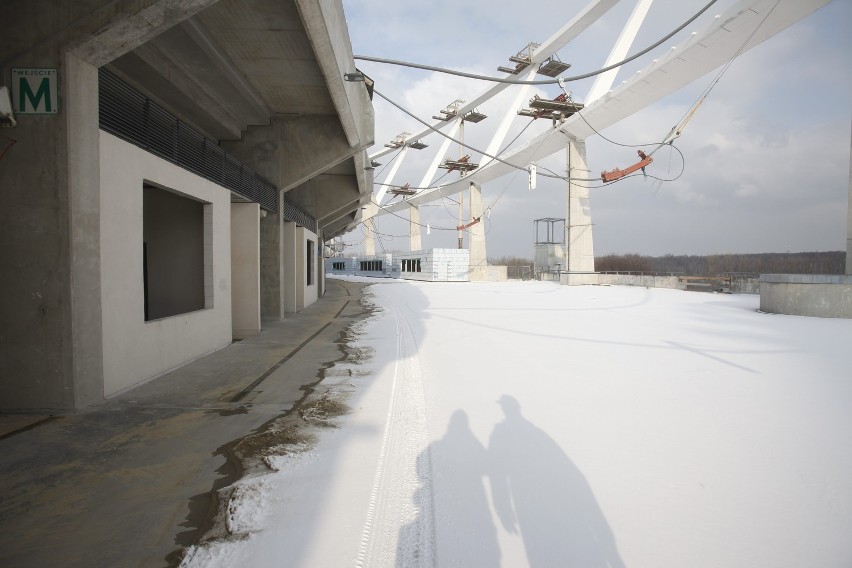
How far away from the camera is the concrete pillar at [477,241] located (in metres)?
44.3

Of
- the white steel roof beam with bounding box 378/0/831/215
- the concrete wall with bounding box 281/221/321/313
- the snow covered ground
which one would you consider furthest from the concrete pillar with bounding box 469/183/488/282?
the snow covered ground

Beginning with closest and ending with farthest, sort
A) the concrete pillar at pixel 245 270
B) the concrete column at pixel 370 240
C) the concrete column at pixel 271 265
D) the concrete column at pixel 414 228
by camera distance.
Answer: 1. the concrete pillar at pixel 245 270
2. the concrete column at pixel 271 265
3. the concrete column at pixel 414 228
4. the concrete column at pixel 370 240

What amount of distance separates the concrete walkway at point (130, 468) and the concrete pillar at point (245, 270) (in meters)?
4.13

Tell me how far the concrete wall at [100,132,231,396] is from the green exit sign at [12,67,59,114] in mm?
607

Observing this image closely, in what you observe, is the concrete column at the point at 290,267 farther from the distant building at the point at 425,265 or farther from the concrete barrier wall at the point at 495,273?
the concrete barrier wall at the point at 495,273

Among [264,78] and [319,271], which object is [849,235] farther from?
[319,271]

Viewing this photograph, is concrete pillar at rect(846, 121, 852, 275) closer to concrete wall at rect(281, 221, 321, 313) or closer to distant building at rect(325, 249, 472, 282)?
concrete wall at rect(281, 221, 321, 313)

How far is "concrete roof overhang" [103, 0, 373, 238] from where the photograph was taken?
6808 millimetres

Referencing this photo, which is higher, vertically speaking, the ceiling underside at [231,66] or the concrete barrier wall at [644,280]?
the ceiling underside at [231,66]

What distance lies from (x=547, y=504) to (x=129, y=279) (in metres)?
5.28

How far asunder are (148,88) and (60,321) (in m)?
5.94

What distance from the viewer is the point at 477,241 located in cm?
4472

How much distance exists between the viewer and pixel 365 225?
66.1 m

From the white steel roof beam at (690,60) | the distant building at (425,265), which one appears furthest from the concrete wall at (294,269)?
the distant building at (425,265)
